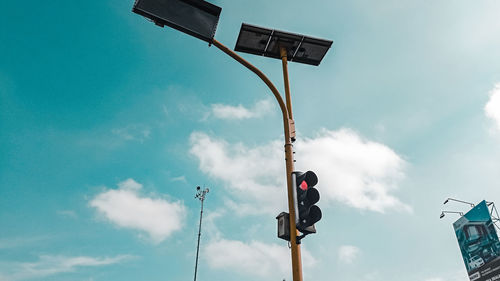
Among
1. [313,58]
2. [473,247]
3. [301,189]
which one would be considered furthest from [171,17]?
[473,247]

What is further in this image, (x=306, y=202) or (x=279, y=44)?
(x=279, y=44)

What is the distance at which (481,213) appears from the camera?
25.2 m

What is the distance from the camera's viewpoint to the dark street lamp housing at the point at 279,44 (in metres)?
6.54

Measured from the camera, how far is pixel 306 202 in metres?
4.62

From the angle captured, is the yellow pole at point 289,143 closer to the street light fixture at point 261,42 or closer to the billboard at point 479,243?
the street light fixture at point 261,42

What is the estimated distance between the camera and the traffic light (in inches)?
178

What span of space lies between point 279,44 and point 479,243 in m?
27.1

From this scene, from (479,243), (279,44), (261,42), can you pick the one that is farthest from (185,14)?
(479,243)

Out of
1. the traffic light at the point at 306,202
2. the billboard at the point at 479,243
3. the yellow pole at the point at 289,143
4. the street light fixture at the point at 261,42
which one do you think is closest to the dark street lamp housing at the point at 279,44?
the street light fixture at the point at 261,42

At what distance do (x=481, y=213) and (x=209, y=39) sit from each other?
27.1 metres

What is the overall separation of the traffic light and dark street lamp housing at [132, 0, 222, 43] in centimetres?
289

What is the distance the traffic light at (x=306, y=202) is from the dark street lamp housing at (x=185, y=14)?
289cm

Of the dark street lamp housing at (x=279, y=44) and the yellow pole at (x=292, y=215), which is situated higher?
the dark street lamp housing at (x=279, y=44)

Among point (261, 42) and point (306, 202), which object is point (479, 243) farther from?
point (306, 202)
